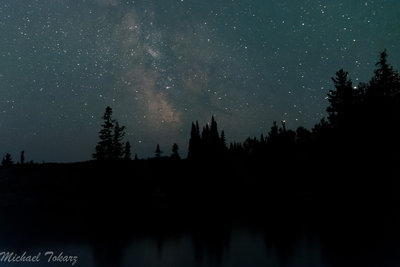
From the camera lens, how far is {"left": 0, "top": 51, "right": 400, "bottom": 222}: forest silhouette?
85.7 ft

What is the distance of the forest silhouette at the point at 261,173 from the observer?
26.1 meters

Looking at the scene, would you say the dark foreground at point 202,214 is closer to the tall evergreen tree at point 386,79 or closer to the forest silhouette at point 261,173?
the forest silhouette at point 261,173

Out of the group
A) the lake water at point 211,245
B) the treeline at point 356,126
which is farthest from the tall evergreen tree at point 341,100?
the lake water at point 211,245

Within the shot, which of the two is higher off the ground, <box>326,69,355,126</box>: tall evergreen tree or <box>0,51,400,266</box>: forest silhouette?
<box>326,69,355,126</box>: tall evergreen tree

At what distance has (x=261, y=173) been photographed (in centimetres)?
4647

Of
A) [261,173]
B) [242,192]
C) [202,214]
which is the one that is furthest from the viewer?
[261,173]

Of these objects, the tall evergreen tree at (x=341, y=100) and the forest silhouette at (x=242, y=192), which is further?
the tall evergreen tree at (x=341, y=100)

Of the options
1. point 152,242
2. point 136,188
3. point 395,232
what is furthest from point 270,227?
point 136,188

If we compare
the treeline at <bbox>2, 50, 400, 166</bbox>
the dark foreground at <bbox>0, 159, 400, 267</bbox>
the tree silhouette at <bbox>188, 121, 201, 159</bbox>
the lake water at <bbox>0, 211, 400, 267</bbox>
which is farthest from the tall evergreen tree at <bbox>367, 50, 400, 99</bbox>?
the tree silhouette at <bbox>188, 121, 201, 159</bbox>

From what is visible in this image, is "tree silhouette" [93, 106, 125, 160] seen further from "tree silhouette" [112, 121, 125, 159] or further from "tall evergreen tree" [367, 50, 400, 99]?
"tall evergreen tree" [367, 50, 400, 99]

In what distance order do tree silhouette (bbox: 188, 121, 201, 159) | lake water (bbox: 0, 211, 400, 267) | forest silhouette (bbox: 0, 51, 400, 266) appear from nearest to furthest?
lake water (bbox: 0, 211, 400, 267), forest silhouette (bbox: 0, 51, 400, 266), tree silhouette (bbox: 188, 121, 201, 159)

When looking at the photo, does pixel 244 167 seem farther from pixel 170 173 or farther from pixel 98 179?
pixel 98 179

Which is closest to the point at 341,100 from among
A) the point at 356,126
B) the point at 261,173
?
the point at 356,126

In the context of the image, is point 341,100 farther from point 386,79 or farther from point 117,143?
point 117,143
